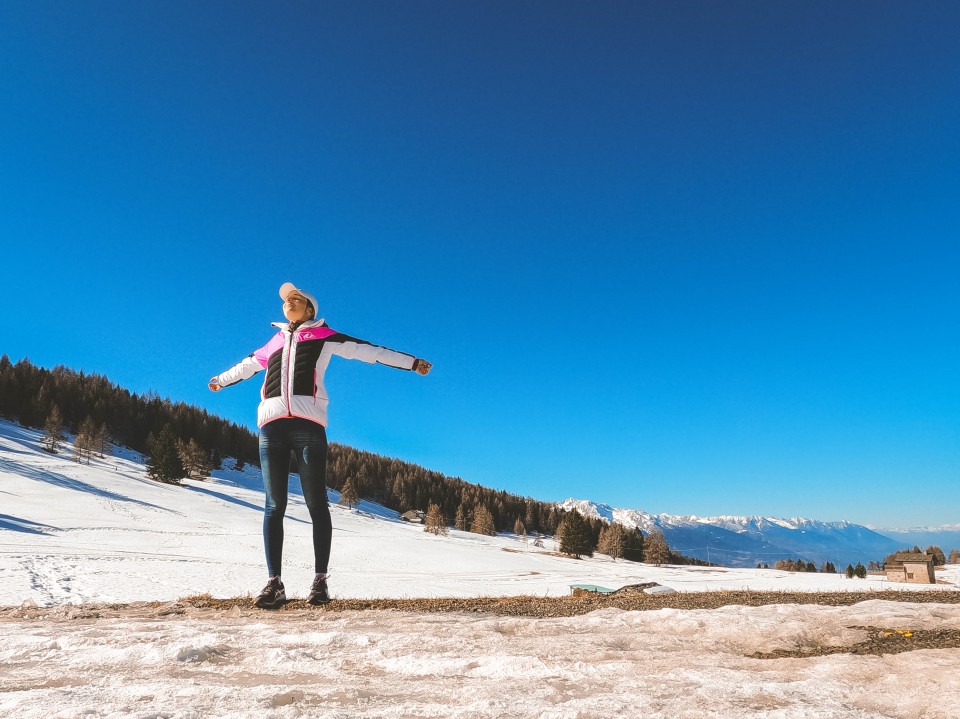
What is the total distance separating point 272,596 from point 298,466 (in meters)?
1.22

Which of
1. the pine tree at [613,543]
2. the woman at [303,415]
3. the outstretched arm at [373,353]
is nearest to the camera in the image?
the woman at [303,415]

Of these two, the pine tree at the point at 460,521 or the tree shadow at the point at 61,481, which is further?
the pine tree at the point at 460,521

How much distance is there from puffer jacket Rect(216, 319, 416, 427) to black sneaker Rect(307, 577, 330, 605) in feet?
4.99

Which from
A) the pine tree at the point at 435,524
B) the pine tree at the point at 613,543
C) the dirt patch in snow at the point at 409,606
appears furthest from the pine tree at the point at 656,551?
the dirt patch in snow at the point at 409,606

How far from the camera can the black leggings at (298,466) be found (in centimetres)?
540

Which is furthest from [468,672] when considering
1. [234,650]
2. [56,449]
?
[56,449]

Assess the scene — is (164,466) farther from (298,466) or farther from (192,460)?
(298,466)

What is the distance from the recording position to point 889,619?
11.9 feet

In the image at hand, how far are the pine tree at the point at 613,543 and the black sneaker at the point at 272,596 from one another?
8624 cm

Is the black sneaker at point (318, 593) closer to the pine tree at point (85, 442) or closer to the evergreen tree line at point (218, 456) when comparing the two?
the evergreen tree line at point (218, 456)

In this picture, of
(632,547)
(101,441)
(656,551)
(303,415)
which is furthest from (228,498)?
(303,415)

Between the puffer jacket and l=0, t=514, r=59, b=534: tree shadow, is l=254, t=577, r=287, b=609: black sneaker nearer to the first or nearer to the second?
the puffer jacket

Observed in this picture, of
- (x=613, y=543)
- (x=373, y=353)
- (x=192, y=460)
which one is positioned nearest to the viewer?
(x=373, y=353)

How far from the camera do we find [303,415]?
5.36m
